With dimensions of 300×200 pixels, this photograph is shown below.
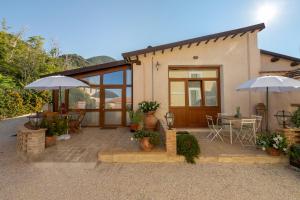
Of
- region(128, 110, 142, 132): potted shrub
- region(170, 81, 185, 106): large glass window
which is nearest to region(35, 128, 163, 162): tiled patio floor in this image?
region(128, 110, 142, 132): potted shrub

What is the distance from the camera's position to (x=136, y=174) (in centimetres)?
354

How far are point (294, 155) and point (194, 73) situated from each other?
4889mm

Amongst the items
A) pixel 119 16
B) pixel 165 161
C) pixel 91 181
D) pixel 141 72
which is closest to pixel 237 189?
pixel 165 161

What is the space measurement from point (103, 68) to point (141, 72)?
6.42 ft

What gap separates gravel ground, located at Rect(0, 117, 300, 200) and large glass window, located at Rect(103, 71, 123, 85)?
4.90 m

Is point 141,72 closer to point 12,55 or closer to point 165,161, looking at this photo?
point 165,161

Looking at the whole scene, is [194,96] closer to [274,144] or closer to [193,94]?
[193,94]

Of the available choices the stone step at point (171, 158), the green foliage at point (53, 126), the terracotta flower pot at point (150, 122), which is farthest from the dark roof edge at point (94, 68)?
the stone step at point (171, 158)

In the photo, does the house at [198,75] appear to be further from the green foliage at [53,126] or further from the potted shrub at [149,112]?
the green foliage at [53,126]

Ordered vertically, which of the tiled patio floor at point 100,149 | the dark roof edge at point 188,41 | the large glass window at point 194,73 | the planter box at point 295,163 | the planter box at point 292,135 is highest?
the dark roof edge at point 188,41

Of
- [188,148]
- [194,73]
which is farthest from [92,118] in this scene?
[188,148]

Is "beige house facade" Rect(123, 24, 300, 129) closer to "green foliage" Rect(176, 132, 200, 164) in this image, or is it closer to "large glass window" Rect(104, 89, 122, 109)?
"large glass window" Rect(104, 89, 122, 109)

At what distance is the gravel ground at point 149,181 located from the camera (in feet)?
9.13

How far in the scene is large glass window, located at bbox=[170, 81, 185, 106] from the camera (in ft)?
25.6
